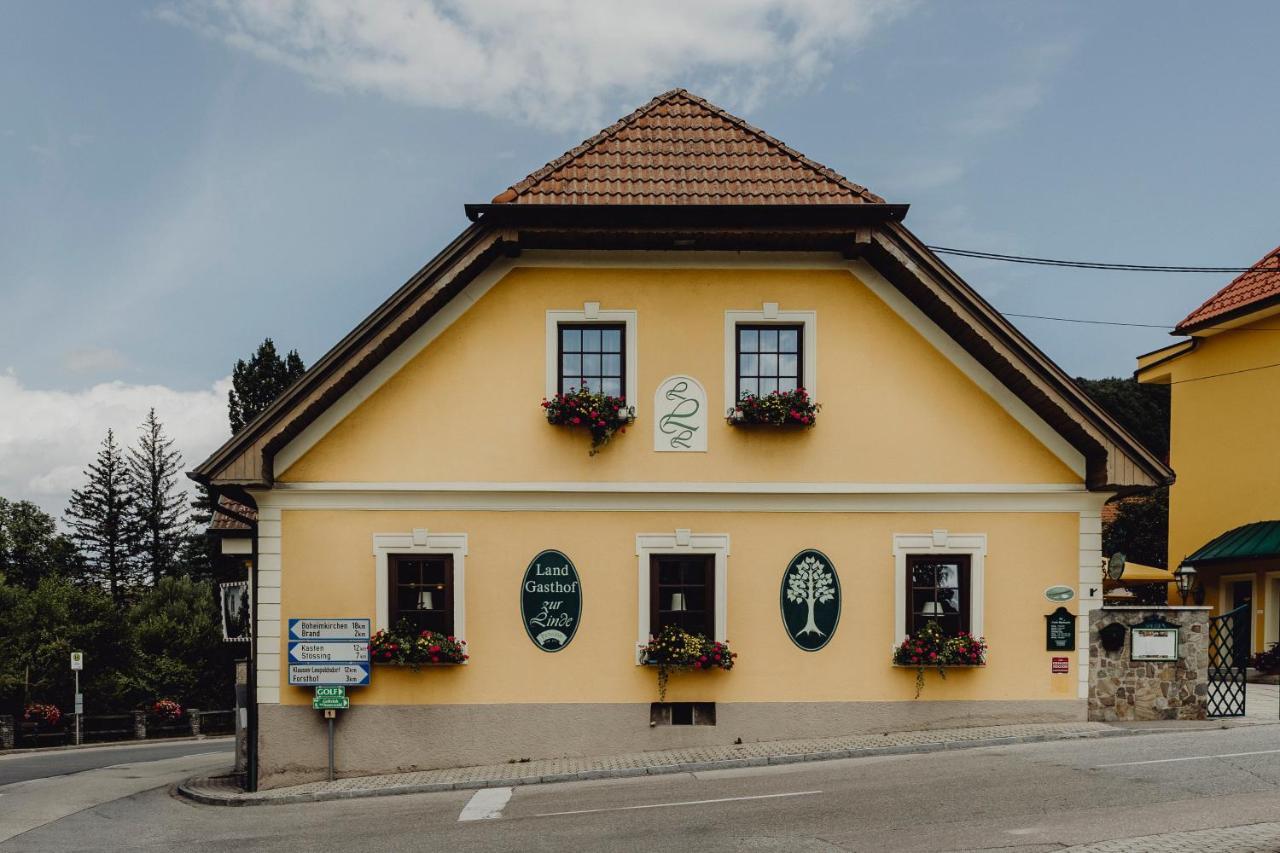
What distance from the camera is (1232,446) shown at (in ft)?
88.1

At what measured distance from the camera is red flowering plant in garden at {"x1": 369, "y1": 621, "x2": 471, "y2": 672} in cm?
1478

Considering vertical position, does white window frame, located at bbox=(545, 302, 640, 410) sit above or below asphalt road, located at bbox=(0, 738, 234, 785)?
above

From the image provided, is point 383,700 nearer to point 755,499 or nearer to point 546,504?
point 546,504

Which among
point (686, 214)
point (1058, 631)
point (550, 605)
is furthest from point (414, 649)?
point (1058, 631)

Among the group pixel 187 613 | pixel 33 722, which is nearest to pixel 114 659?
pixel 187 613

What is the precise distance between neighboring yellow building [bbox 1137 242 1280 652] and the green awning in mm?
32

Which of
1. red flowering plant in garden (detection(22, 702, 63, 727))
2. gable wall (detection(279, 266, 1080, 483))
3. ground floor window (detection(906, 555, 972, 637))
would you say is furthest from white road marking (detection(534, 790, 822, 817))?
red flowering plant in garden (detection(22, 702, 63, 727))

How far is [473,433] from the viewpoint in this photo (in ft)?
50.4

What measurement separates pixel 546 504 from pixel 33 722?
31365 millimetres

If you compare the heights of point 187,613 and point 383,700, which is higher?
point 383,700

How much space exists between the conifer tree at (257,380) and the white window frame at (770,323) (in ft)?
125

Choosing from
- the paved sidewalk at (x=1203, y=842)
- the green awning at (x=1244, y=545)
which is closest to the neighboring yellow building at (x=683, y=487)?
the paved sidewalk at (x=1203, y=842)

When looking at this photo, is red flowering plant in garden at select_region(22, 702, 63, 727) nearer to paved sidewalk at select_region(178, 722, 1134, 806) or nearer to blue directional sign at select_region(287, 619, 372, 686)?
paved sidewalk at select_region(178, 722, 1134, 806)

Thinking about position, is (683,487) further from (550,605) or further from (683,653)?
(550,605)
